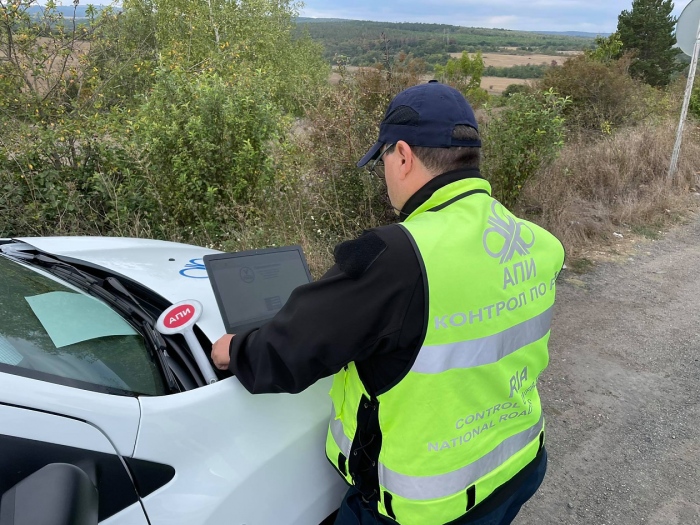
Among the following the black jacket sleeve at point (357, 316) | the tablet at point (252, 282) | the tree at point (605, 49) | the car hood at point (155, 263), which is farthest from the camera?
the tree at point (605, 49)

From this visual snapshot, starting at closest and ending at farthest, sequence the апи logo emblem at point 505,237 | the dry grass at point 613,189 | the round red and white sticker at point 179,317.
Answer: the апи logo emblem at point 505,237 → the round red and white sticker at point 179,317 → the dry grass at point 613,189

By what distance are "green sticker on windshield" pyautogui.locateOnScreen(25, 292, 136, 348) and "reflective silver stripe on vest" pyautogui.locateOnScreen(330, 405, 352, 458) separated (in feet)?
2.37

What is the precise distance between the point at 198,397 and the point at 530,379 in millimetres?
993

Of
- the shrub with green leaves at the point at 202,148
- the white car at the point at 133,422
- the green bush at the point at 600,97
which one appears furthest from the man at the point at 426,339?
the green bush at the point at 600,97

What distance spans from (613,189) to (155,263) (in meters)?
7.06

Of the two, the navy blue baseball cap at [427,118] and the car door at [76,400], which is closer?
the car door at [76,400]

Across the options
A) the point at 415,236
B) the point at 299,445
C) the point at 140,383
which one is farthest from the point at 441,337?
the point at 140,383

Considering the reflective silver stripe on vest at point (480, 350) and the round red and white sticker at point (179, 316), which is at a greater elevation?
the reflective silver stripe on vest at point (480, 350)

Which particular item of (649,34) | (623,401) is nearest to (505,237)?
(623,401)

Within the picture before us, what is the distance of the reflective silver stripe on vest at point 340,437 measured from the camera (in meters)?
1.42

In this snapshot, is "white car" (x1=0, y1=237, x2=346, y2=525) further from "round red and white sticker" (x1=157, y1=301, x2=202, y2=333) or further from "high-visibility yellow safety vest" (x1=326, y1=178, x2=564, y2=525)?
"high-visibility yellow safety vest" (x1=326, y1=178, x2=564, y2=525)

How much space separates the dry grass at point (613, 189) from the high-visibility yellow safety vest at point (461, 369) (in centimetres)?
456

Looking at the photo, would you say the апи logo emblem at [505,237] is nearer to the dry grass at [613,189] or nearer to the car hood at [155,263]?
the car hood at [155,263]

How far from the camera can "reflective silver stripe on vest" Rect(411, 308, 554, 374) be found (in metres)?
1.21
